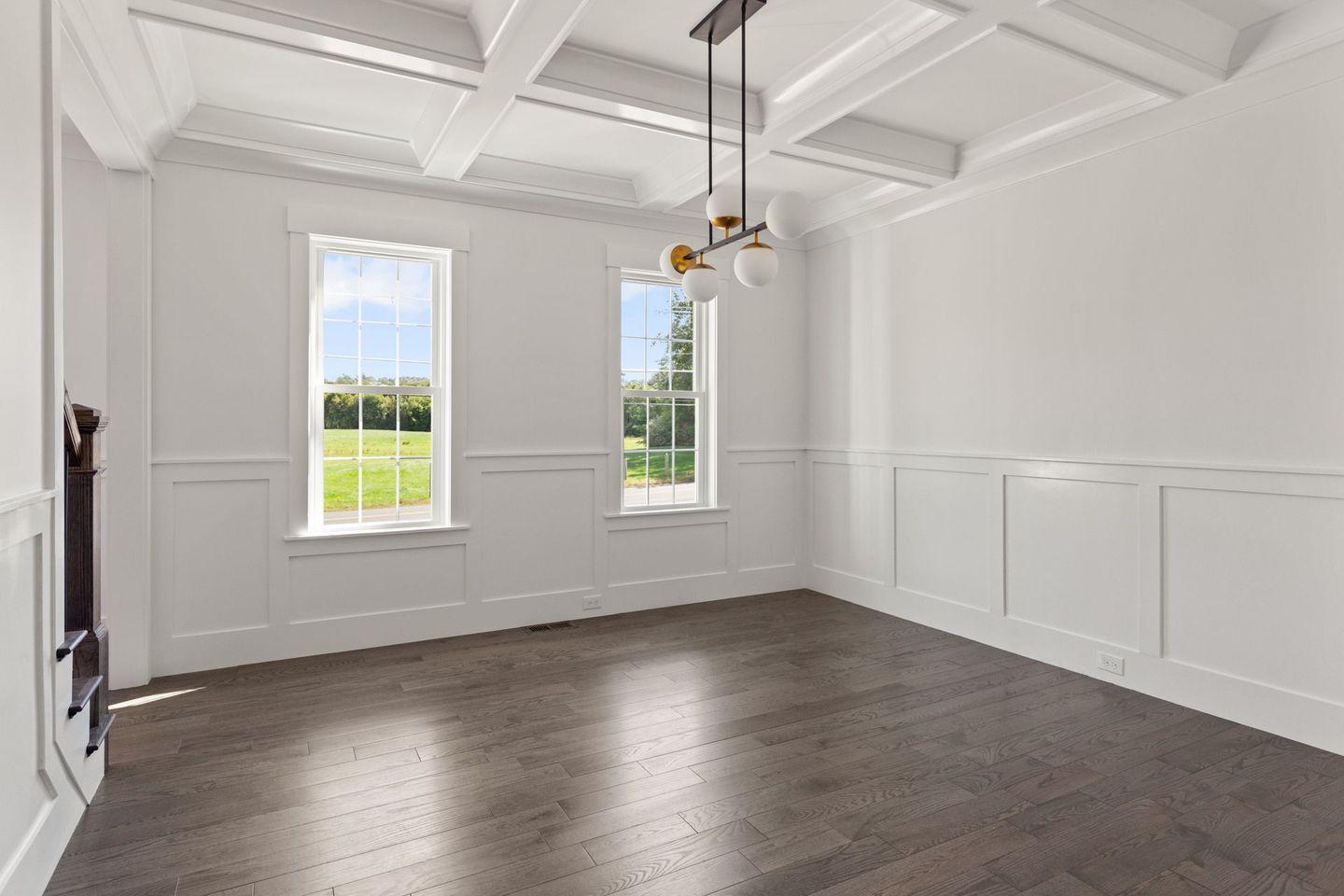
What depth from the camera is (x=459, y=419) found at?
178 inches

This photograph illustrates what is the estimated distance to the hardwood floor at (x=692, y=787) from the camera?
7.06ft

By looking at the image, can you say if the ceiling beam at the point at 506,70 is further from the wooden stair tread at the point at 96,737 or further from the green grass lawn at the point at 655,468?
the wooden stair tread at the point at 96,737

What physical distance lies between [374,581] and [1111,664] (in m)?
3.94

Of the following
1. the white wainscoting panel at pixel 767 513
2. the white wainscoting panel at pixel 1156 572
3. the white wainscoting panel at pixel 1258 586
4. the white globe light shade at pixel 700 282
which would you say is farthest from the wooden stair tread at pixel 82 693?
the white wainscoting panel at pixel 1258 586

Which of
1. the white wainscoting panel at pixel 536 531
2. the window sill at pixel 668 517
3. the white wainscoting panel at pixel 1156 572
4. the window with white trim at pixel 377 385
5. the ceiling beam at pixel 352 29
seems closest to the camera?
the ceiling beam at pixel 352 29

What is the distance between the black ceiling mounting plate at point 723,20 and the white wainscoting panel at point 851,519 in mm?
3072

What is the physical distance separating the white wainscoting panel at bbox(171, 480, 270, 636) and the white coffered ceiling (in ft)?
5.74

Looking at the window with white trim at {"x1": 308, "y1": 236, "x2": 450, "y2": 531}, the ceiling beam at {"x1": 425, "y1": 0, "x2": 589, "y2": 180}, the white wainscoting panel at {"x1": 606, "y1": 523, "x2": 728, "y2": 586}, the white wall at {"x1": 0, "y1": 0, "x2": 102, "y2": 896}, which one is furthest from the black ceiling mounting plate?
the white wainscoting panel at {"x1": 606, "y1": 523, "x2": 728, "y2": 586}

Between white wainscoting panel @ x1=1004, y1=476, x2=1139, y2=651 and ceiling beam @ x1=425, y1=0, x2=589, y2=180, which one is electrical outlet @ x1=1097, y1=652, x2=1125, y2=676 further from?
ceiling beam @ x1=425, y1=0, x2=589, y2=180

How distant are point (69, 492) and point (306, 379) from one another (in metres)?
A: 1.60

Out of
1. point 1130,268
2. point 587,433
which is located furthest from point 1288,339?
point 587,433

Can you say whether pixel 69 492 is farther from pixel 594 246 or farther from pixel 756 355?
pixel 756 355

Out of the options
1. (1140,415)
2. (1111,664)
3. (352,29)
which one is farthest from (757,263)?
(1111,664)

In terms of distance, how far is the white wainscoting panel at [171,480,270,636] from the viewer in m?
3.88
